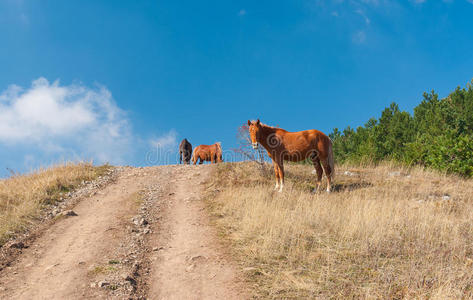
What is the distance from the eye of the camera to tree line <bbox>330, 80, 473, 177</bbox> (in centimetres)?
1860

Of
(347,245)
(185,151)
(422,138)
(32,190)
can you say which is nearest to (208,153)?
(185,151)

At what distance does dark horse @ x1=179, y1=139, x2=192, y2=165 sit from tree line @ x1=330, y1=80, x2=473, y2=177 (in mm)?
11614

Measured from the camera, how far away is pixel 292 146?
13.6 m

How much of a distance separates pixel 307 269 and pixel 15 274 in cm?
612

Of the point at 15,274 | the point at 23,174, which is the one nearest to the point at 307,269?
the point at 15,274

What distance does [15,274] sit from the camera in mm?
7008

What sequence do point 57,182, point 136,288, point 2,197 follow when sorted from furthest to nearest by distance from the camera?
1. point 57,182
2. point 2,197
3. point 136,288

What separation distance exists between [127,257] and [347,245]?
496 cm

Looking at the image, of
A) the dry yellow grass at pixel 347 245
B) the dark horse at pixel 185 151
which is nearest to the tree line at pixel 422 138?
the dry yellow grass at pixel 347 245

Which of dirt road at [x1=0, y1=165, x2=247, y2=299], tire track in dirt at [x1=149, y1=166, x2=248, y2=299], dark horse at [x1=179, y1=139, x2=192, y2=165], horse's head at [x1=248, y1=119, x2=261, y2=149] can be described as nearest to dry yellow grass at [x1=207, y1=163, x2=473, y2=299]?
tire track in dirt at [x1=149, y1=166, x2=248, y2=299]

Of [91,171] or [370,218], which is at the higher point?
[91,171]

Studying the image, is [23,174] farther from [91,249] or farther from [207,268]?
[207,268]

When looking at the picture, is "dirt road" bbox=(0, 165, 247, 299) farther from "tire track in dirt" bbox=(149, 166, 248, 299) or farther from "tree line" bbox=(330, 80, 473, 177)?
"tree line" bbox=(330, 80, 473, 177)

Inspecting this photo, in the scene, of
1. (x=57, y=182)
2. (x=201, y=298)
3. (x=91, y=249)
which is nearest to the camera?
(x=201, y=298)
